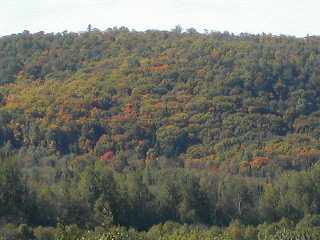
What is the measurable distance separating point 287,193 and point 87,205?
2107 centimetres

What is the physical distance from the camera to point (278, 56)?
155 metres

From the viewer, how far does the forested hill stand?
321ft

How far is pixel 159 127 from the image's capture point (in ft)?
451

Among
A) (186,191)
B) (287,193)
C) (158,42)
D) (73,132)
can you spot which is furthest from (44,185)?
(158,42)

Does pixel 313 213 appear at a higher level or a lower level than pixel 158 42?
lower

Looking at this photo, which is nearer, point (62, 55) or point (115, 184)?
point (115, 184)

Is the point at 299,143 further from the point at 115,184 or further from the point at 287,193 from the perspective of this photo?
the point at 115,184

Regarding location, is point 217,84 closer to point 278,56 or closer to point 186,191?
point 278,56

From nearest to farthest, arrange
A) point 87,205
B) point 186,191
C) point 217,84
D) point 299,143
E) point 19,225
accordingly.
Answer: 1. point 19,225
2. point 87,205
3. point 186,191
4. point 299,143
5. point 217,84

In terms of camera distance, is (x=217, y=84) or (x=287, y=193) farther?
(x=217, y=84)

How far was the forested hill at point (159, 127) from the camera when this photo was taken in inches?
3853

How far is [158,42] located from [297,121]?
132 feet

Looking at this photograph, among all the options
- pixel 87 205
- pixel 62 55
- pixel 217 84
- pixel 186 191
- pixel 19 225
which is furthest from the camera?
pixel 62 55

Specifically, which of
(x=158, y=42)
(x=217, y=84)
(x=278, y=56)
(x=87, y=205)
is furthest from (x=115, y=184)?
(x=158, y=42)
